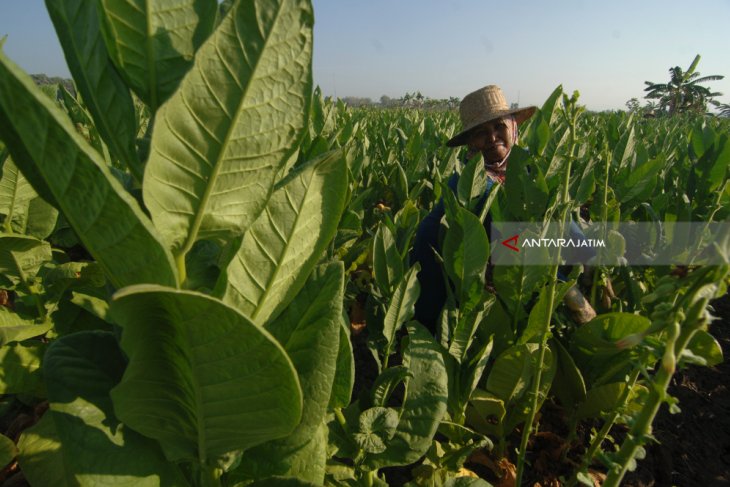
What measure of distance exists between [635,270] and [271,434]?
6.92 ft

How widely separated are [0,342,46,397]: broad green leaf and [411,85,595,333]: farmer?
1.61 metres

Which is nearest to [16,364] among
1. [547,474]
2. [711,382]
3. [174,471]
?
[174,471]

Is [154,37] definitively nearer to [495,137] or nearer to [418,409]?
[418,409]

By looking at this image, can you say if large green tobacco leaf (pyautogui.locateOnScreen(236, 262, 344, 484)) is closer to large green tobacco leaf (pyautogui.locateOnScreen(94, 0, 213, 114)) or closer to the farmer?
large green tobacco leaf (pyautogui.locateOnScreen(94, 0, 213, 114))

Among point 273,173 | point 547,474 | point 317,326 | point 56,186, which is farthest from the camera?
point 547,474

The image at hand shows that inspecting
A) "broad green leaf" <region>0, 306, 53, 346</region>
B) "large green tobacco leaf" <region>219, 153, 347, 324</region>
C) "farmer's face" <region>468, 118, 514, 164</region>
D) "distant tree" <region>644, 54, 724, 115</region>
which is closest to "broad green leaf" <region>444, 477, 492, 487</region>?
"large green tobacco leaf" <region>219, 153, 347, 324</region>

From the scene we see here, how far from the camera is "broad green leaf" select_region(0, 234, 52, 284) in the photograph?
1505 millimetres

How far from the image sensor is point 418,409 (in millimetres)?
1190

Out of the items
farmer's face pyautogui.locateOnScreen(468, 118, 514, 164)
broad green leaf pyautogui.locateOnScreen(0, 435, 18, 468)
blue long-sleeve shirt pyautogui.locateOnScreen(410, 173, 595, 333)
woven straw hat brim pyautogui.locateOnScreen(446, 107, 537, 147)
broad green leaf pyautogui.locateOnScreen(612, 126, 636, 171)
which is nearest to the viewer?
broad green leaf pyautogui.locateOnScreen(0, 435, 18, 468)

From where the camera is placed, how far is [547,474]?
179 centimetres

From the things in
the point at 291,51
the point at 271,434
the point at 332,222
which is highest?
the point at 291,51

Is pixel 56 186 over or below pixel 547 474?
over

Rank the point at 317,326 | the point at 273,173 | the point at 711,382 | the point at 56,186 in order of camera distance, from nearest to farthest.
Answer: the point at 56,186 → the point at 273,173 → the point at 317,326 → the point at 711,382

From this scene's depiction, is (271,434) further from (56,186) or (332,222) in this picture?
(56,186)
